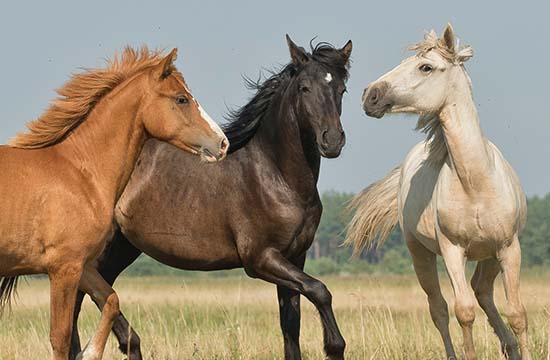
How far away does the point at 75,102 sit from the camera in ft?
22.4

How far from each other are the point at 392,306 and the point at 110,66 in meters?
12.6

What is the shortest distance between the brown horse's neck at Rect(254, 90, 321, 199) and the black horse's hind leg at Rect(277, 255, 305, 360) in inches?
24.0

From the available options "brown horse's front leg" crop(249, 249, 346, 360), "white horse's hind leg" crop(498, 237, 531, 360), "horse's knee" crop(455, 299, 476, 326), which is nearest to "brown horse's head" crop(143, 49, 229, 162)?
"brown horse's front leg" crop(249, 249, 346, 360)

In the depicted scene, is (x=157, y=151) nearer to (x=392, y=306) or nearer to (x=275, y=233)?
(x=275, y=233)

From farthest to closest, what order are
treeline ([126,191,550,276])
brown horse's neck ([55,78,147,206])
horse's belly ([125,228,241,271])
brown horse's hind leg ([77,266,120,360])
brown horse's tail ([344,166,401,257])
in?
treeline ([126,191,550,276]) → brown horse's tail ([344,166,401,257]) → horse's belly ([125,228,241,271]) → brown horse's hind leg ([77,266,120,360]) → brown horse's neck ([55,78,147,206])

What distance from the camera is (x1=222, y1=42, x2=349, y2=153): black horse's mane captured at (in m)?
7.89

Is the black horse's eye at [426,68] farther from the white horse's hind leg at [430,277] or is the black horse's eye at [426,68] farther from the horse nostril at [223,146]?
the horse nostril at [223,146]

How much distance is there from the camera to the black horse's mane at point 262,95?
7891mm

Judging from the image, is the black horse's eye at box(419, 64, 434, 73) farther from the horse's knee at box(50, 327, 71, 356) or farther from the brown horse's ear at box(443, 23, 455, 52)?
the horse's knee at box(50, 327, 71, 356)

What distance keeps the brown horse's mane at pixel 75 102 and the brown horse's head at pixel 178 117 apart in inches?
12.3

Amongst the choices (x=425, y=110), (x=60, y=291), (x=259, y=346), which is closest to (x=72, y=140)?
(x=60, y=291)

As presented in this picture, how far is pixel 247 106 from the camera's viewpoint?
27.6 feet

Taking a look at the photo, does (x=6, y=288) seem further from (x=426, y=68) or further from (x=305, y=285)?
(x=426, y=68)

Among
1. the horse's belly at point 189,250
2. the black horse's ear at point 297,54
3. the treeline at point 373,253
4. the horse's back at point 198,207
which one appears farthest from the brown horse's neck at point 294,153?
the treeline at point 373,253
